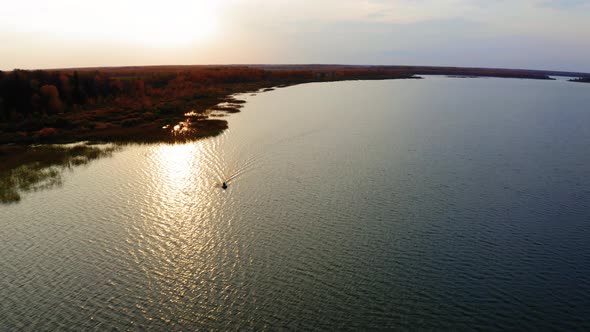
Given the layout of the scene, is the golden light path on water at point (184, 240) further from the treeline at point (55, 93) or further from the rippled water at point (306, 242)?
the treeline at point (55, 93)

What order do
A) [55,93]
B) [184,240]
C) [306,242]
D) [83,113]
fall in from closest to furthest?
[306,242], [184,240], [83,113], [55,93]

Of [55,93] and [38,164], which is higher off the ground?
[55,93]

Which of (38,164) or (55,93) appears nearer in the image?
(38,164)

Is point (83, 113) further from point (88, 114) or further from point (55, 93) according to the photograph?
point (55, 93)

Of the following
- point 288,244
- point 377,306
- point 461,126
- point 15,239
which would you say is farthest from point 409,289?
point 461,126

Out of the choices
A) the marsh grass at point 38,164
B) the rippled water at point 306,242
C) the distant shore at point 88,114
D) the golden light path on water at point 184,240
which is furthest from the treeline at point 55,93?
the golden light path on water at point 184,240

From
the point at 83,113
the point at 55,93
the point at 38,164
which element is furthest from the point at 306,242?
the point at 55,93

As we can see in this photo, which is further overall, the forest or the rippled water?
the forest

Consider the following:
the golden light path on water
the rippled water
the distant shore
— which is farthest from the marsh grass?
the golden light path on water

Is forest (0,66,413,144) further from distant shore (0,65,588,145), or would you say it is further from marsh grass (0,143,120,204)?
marsh grass (0,143,120,204)
